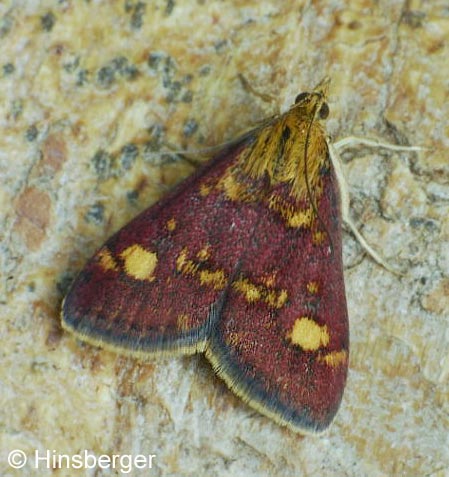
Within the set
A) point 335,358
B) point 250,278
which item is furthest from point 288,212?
point 335,358

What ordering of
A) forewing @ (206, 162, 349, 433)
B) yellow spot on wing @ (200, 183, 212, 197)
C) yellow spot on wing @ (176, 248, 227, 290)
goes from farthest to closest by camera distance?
yellow spot on wing @ (200, 183, 212, 197) < yellow spot on wing @ (176, 248, 227, 290) < forewing @ (206, 162, 349, 433)

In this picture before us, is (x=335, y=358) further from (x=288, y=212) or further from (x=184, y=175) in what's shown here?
(x=184, y=175)

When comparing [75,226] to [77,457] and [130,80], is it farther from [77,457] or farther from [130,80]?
[77,457]

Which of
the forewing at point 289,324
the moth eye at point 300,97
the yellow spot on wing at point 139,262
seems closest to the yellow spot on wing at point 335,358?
the forewing at point 289,324

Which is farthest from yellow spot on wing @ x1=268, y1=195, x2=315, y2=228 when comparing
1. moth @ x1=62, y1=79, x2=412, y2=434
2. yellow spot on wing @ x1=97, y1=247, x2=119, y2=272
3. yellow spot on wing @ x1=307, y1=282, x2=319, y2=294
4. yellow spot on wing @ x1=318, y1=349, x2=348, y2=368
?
yellow spot on wing @ x1=97, y1=247, x2=119, y2=272

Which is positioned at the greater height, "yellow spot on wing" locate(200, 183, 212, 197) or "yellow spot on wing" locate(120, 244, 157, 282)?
"yellow spot on wing" locate(200, 183, 212, 197)

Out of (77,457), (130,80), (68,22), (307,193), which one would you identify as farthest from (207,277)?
(68,22)

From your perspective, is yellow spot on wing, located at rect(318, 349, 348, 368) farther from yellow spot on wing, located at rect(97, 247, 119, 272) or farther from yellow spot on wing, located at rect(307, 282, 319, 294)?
yellow spot on wing, located at rect(97, 247, 119, 272)
